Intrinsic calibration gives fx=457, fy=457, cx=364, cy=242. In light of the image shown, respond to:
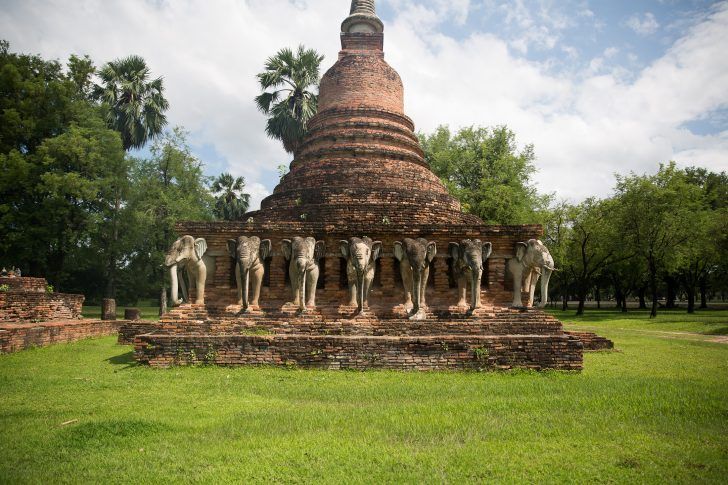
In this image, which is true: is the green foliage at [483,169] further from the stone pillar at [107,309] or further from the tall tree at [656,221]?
the stone pillar at [107,309]

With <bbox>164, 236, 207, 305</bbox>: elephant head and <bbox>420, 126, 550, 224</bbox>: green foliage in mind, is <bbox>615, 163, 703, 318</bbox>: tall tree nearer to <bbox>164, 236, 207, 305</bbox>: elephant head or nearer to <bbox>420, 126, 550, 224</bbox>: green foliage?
<bbox>420, 126, 550, 224</bbox>: green foliage

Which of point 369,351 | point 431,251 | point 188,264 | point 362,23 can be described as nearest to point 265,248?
point 188,264

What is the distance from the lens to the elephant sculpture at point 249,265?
10.0 m

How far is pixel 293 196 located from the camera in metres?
13.0

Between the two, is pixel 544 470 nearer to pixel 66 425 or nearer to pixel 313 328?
pixel 66 425

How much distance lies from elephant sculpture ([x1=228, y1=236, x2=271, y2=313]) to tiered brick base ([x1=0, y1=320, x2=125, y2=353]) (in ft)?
17.5

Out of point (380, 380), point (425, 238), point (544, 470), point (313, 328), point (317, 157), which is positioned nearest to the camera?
point (544, 470)

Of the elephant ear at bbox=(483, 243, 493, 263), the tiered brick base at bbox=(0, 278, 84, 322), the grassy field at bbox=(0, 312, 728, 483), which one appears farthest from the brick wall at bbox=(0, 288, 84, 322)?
the elephant ear at bbox=(483, 243, 493, 263)

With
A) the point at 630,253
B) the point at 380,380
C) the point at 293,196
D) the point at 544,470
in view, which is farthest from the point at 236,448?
the point at 630,253

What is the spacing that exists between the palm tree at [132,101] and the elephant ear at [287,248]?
1943 centimetres

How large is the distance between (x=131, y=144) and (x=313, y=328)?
2203 centimetres

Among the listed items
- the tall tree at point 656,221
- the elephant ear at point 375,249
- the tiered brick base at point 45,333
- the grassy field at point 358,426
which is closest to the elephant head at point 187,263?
the grassy field at point 358,426

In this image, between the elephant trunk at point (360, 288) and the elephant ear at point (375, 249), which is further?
the elephant ear at point (375, 249)

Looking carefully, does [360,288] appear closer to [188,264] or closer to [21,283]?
[188,264]
